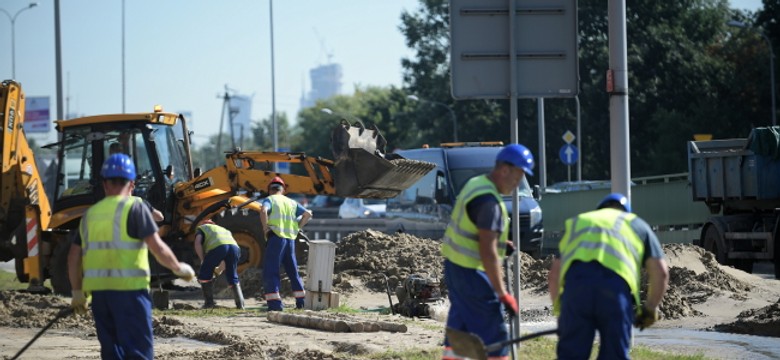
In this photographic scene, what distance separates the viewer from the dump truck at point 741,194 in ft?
71.1

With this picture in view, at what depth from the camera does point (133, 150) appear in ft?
67.8

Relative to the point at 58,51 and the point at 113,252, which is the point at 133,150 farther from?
the point at 58,51

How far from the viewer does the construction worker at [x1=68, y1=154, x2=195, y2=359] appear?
8875 mm

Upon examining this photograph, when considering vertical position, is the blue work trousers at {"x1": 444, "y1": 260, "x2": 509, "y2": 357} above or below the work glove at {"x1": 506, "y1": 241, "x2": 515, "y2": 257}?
below

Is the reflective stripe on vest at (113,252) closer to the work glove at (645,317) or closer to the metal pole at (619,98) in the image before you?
the work glove at (645,317)

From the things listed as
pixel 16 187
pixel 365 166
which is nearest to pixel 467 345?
pixel 365 166

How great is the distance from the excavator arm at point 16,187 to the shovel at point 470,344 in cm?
1392

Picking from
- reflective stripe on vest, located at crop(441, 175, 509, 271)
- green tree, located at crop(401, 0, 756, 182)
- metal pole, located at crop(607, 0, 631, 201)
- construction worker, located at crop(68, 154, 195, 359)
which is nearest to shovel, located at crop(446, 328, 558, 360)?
reflective stripe on vest, located at crop(441, 175, 509, 271)

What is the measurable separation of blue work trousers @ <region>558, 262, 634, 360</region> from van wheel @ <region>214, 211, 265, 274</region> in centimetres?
1414

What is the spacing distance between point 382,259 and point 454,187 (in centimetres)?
420

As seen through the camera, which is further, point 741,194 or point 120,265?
point 741,194

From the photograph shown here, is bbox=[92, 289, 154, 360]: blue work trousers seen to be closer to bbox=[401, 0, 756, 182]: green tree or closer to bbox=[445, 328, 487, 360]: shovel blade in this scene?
bbox=[445, 328, 487, 360]: shovel blade

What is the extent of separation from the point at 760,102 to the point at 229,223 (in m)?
36.9

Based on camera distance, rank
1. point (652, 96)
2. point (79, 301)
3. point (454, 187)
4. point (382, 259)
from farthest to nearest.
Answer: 1. point (652, 96)
2. point (454, 187)
3. point (382, 259)
4. point (79, 301)
